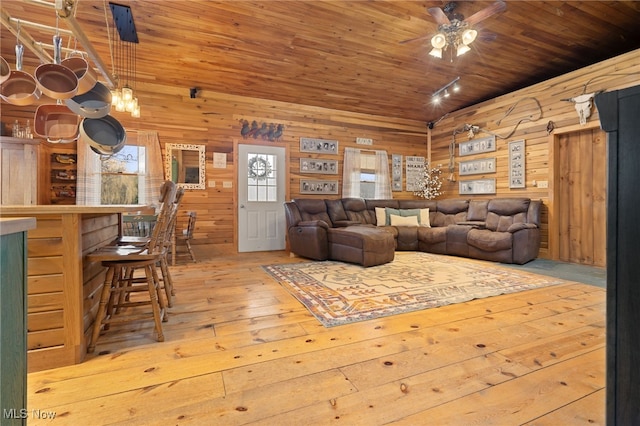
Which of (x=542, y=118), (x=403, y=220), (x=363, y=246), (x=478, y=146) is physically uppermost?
(x=542, y=118)

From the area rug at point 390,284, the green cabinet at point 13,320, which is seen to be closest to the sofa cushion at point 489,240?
the area rug at point 390,284

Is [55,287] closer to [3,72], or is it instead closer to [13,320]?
[13,320]

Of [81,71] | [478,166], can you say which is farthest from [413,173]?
[81,71]

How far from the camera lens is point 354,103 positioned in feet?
18.5

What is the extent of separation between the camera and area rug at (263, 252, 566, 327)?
231 cm

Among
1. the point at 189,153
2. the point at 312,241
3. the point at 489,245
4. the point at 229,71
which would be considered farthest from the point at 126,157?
the point at 489,245

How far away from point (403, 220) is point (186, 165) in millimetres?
4142

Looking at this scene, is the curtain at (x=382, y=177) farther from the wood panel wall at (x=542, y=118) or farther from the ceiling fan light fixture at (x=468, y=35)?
the ceiling fan light fixture at (x=468, y=35)

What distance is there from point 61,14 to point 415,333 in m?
2.75

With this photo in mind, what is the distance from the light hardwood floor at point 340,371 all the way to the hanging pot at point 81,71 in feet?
5.32

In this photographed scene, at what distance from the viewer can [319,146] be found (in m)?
5.77

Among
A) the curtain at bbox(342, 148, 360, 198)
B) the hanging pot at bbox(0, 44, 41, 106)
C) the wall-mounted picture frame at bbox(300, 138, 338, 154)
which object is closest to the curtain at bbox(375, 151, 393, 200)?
the curtain at bbox(342, 148, 360, 198)

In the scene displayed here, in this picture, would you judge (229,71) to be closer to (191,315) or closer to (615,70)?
(191,315)

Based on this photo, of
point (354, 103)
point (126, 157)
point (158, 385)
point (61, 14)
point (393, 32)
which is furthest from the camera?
point (354, 103)
